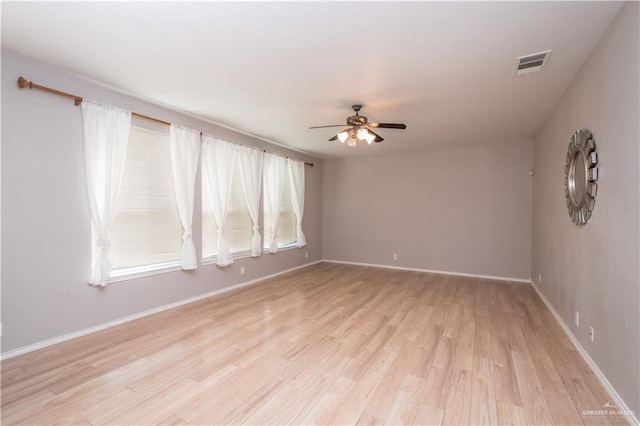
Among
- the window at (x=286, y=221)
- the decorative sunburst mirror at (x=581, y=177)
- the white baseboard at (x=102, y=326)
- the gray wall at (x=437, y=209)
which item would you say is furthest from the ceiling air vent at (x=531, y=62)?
the white baseboard at (x=102, y=326)

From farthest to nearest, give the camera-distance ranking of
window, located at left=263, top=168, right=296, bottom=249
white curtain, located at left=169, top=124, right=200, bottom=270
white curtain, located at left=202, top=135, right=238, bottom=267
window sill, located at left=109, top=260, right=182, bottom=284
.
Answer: window, located at left=263, top=168, right=296, bottom=249, white curtain, located at left=202, top=135, right=238, bottom=267, white curtain, located at left=169, top=124, right=200, bottom=270, window sill, located at left=109, top=260, right=182, bottom=284

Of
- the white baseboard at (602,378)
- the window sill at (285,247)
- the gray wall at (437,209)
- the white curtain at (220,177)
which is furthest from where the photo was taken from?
the window sill at (285,247)

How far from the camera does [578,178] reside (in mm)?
2627

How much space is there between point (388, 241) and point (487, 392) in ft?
14.7

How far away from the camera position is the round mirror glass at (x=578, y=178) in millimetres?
2459

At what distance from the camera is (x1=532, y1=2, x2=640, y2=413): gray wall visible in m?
1.72

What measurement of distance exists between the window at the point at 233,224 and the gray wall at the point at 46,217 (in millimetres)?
1180

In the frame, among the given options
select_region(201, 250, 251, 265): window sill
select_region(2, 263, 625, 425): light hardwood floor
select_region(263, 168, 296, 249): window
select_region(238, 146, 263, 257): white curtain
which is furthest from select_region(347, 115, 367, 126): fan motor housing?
select_region(201, 250, 251, 265): window sill

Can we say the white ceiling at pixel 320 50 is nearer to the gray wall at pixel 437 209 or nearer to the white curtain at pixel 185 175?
the white curtain at pixel 185 175

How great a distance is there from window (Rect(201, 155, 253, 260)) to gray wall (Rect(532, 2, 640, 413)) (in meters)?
4.33

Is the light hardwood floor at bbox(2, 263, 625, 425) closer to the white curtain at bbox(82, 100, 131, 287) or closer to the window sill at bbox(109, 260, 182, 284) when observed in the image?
the window sill at bbox(109, 260, 182, 284)

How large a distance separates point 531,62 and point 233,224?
425 centimetres

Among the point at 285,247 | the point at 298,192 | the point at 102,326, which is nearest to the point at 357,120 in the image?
the point at 298,192

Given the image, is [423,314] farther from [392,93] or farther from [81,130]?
[81,130]
